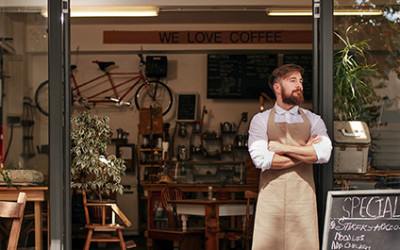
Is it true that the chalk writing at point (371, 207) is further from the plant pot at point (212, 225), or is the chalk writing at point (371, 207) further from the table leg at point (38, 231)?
the plant pot at point (212, 225)

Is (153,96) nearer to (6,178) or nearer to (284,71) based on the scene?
(6,178)

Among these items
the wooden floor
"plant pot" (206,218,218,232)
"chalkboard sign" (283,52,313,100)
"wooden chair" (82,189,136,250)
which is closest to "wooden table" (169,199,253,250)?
"plant pot" (206,218,218,232)

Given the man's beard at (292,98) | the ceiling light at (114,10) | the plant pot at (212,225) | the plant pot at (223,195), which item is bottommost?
the plant pot at (212,225)

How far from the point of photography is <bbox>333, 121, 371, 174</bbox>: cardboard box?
5.15 meters

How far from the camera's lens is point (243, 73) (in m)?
11.0

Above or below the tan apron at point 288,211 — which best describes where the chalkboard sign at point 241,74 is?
above

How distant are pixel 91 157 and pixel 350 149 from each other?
2.39m

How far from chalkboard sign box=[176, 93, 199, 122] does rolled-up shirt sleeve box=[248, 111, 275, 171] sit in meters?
5.93

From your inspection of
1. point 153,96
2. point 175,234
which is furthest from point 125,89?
point 175,234

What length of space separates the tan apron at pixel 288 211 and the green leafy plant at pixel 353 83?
565 mm

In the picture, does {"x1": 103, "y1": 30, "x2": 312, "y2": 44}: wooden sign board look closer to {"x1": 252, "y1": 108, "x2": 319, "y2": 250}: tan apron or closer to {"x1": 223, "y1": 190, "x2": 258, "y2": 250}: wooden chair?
{"x1": 223, "y1": 190, "x2": 258, "y2": 250}: wooden chair

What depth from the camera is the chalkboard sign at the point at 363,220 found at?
473 cm

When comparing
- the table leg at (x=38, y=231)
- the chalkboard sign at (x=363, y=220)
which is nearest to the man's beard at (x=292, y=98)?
the chalkboard sign at (x=363, y=220)

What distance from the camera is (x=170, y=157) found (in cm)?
1095
